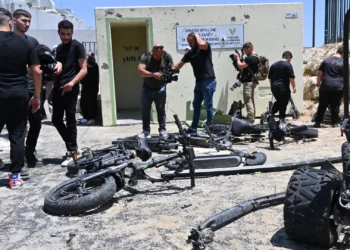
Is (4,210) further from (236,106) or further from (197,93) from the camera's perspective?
(236,106)

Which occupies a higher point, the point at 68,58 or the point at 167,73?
the point at 68,58

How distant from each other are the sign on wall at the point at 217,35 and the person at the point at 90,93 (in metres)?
2.34

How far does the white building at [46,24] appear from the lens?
22.5m

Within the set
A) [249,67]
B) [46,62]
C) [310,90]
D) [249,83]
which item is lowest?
[310,90]

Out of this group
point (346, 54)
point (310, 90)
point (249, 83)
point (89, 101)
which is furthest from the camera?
point (310, 90)

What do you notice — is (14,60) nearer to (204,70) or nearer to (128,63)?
(204,70)

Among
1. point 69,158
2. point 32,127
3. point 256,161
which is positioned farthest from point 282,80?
point 32,127

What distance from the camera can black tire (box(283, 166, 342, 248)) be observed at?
2.66m

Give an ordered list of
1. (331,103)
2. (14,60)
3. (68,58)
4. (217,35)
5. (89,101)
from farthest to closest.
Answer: (89,101), (217,35), (331,103), (68,58), (14,60)

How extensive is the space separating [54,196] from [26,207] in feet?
1.13

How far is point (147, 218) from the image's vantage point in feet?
11.7

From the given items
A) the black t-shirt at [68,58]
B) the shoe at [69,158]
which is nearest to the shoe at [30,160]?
the shoe at [69,158]

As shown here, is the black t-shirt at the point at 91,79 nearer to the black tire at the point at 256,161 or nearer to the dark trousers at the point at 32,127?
the dark trousers at the point at 32,127

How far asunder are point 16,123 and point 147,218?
1.93 metres
